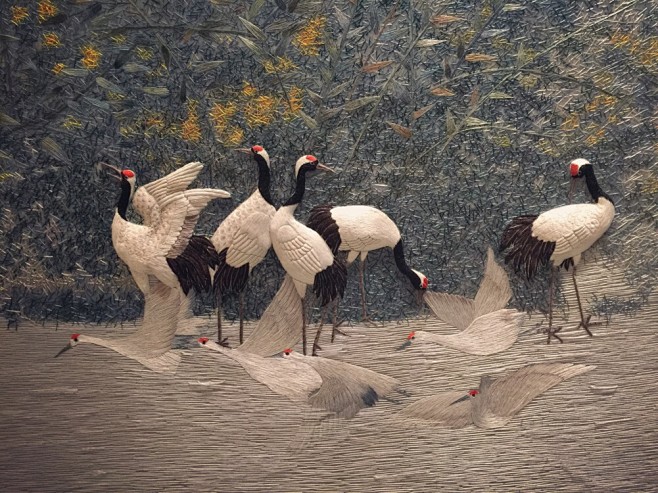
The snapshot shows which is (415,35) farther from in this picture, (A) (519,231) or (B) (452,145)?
(A) (519,231)

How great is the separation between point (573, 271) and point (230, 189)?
0.98 meters

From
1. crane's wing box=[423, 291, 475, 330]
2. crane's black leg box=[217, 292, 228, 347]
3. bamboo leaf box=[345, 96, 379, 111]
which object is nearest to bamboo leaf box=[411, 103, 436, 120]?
bamboo leaf box=[345, 96, 379, 111]

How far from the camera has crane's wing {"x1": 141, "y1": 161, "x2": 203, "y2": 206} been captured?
6.79ft

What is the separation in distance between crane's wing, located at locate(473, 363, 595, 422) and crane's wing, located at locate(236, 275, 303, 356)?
0.55 metres

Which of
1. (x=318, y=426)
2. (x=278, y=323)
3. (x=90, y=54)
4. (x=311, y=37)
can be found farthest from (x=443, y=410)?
(x=90, y=54)

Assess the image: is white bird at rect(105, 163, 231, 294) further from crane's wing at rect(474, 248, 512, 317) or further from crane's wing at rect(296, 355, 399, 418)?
crane's wing at rect(474, 248, 512, 317)

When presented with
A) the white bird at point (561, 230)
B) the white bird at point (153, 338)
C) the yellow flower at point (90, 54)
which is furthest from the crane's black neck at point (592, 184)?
the yellow flower at point (90, 54)

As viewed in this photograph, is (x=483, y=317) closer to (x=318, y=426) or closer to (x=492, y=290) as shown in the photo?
(x=492, y=290)

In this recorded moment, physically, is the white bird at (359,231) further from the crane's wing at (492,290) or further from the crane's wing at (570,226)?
the crane's wing at (570,226)

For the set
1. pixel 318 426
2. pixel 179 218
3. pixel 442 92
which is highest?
pixel 442 92

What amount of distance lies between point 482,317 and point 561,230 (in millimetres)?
320

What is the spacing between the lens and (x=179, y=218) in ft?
6.79

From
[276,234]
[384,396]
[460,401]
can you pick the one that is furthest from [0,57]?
[460,401]

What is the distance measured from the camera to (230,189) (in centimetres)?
209
